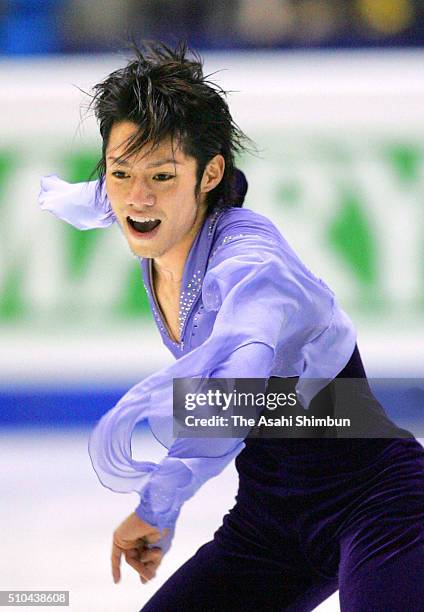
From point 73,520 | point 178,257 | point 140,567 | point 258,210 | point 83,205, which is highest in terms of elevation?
point 258,210

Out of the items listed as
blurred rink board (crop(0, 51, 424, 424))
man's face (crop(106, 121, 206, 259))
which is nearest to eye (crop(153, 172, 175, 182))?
man's face (crop(106, 121, 206, 259))

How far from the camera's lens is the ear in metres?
2.25

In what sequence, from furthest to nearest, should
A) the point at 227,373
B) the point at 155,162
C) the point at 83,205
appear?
the point at 83,205
the point at 155,162
the point at 227,373

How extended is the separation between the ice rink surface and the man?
68 cm

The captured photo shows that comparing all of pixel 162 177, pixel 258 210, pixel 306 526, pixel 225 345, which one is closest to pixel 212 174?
pixel 162 177

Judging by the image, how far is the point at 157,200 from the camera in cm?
222

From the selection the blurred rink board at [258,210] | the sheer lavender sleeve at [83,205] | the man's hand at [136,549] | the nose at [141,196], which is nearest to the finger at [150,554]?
the man's hand at [136,549]

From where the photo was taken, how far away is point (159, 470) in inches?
72.2

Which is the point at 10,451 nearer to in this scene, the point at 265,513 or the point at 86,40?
the point at 86,40

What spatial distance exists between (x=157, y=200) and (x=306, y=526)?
72 cm

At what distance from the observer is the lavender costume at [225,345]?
1787 mm

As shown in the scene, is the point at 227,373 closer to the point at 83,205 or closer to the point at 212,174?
the point at 212,174

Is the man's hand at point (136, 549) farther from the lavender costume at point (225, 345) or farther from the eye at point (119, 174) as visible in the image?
the eye at point (119, 174)

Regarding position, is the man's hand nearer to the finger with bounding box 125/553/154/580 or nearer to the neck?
the finger with bounding box 125/553/154/580
